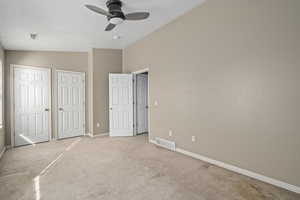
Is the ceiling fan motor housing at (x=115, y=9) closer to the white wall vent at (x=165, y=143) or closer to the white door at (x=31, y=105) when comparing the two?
the white wall vent at (x=165, y=143)

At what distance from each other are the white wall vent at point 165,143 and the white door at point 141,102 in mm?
1471

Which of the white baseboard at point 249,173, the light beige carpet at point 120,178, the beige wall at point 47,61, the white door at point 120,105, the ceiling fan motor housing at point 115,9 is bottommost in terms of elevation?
the light beige carpet at point 120,178

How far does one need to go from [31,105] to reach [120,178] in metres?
3.89

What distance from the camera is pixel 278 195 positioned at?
6.74 ft

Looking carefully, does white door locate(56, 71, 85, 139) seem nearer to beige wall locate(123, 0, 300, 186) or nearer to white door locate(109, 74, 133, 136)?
white door locate(109, 74, 133, 136)

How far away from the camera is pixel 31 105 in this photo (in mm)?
4773

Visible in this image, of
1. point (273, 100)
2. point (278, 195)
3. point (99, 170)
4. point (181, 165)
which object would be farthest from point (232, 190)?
point (99, 170)

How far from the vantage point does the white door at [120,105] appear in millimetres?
5391

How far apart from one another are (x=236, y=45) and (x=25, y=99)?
214 inches

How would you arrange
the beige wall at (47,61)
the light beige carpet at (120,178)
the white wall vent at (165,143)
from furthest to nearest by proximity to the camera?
1. the beige wall at (47,61)
2. the white wall vent at (165,143)
3. the light beige carpet at (120,178)

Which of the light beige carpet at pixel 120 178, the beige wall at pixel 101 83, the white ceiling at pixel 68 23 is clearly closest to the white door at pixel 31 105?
the white ceiling at pixel 68 23

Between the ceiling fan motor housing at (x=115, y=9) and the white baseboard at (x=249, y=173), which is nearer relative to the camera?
the white baseboard at (x=249, y=173)

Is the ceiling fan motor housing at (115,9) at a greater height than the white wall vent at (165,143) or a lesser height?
greater

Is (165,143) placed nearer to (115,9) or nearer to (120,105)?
(120,105)
